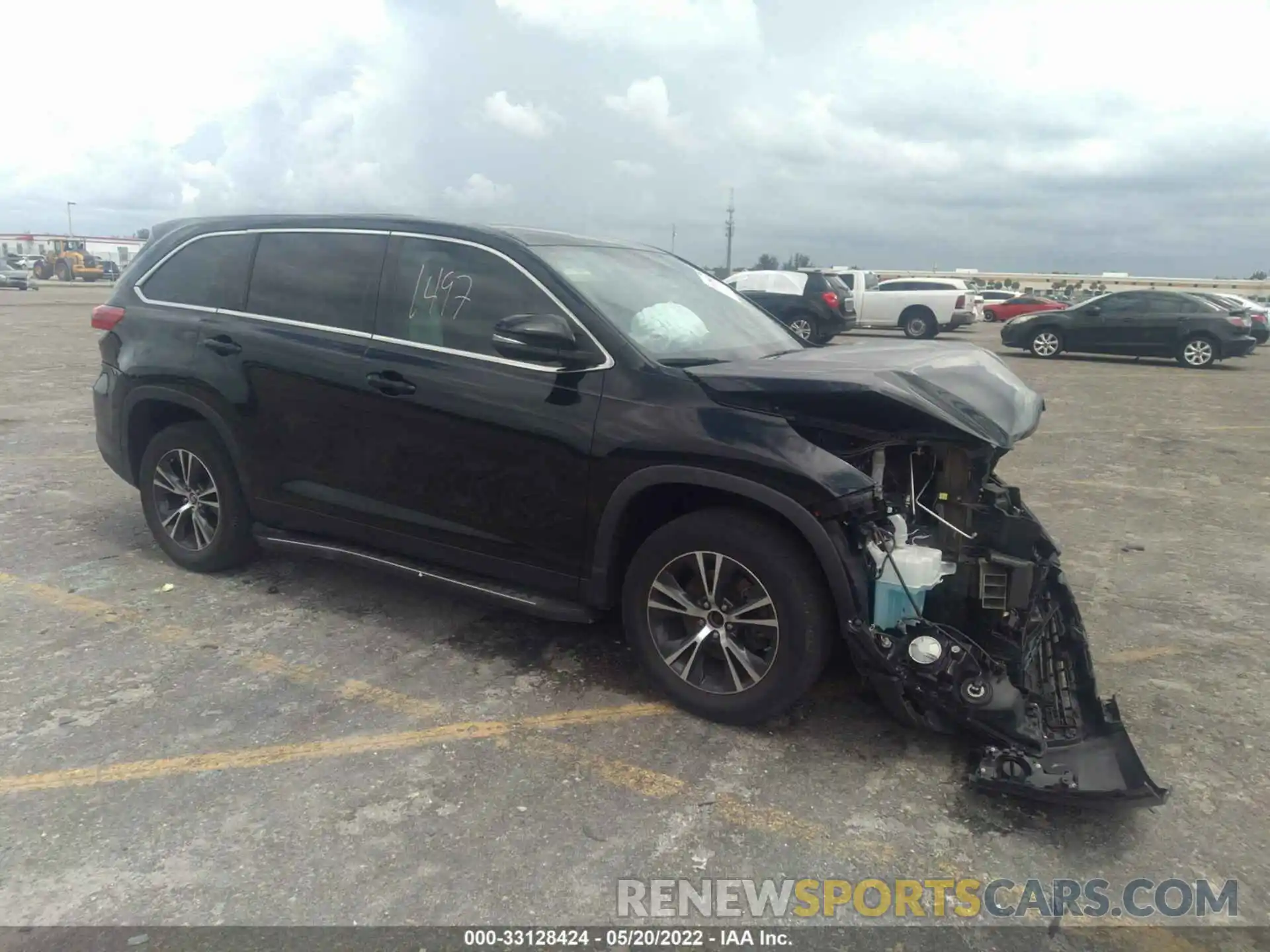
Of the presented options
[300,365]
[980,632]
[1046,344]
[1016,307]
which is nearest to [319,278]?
[300,365]

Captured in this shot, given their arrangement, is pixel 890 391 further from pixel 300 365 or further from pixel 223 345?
pixel 223 345

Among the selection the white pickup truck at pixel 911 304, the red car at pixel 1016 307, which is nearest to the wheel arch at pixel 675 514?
the white pickup truck at pixel 911 304

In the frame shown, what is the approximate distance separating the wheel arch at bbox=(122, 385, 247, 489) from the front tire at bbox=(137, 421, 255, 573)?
0.20ft

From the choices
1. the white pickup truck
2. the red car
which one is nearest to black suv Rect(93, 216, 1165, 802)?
the white pickup truck

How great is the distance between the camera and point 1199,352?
18047 mm

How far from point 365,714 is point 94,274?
220 feet

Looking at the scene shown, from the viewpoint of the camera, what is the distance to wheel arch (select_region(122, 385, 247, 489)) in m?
4.64

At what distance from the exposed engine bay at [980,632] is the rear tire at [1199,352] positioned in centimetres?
1737

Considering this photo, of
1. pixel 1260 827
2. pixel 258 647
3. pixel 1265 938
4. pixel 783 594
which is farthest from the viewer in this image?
pixel 258 647

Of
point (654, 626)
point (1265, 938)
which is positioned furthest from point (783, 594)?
point (1265, 938)

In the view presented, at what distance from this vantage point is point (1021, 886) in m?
2.69

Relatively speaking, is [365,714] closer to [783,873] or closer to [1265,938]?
[783,873]

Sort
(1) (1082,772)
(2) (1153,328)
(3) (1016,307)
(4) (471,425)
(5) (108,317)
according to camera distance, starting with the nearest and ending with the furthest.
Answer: (1) (1082,772) < (4) (471,425) < (5) (108,317) < (2) (1153,328) < (3) (1016,307)

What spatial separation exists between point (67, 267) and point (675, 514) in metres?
67.5
